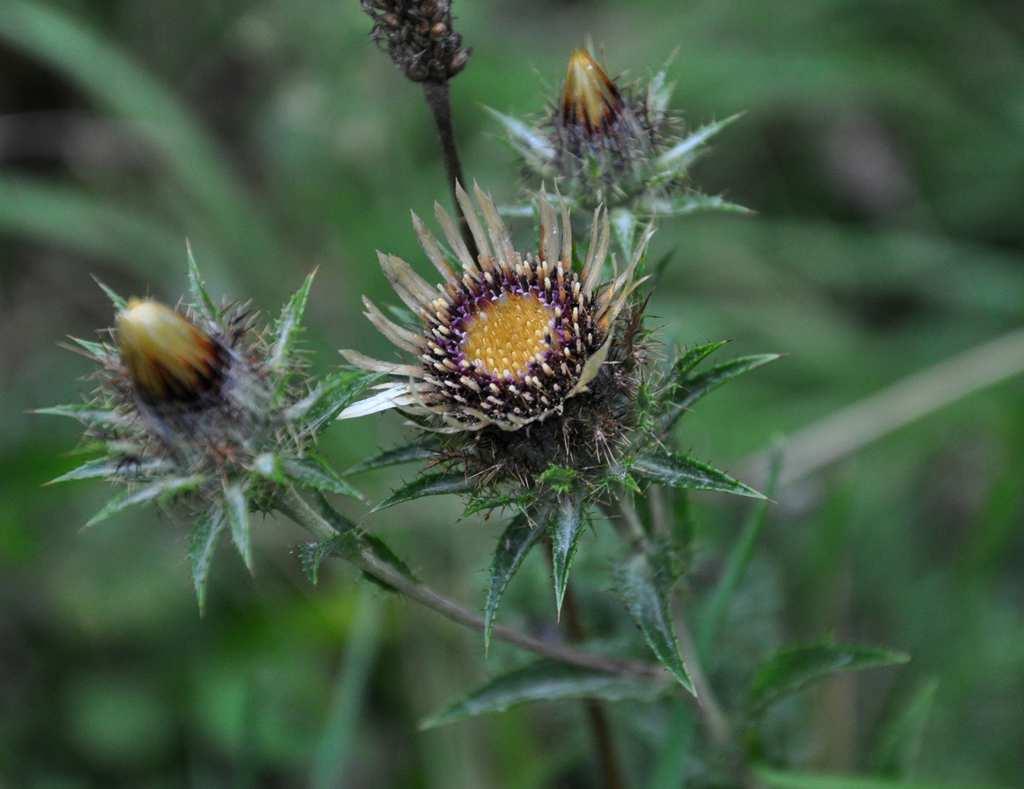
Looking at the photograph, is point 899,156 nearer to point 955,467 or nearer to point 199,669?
point 955,467

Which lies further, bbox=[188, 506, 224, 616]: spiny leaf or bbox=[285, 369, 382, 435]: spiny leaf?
bbox=[285, 369, 382, 435]: spiny leaf

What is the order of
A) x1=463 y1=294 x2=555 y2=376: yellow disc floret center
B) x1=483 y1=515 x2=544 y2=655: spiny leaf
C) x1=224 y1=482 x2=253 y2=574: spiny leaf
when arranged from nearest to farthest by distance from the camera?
1. x1=224 y1=482 x2=253 y2=574: spiny leaf
2. x1=483 y1=515 x2=544 y2=655: spiny leaf
3. x1=463 y1=294 x2=555 y2=376: yellow disc floret center

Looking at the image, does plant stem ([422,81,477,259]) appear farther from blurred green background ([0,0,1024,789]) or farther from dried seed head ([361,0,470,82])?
blurred green background ([0,0,1024,789])

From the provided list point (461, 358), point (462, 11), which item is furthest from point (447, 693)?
point (462, 11)

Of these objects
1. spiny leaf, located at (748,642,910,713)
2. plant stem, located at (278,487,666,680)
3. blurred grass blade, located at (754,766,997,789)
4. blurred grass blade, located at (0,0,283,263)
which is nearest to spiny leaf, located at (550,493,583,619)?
plant stem, located at (278,487,666,680)

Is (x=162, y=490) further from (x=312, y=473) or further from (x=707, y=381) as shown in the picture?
(x=707, y=381)

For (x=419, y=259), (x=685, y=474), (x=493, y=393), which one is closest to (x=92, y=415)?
(x=493, y=393)
